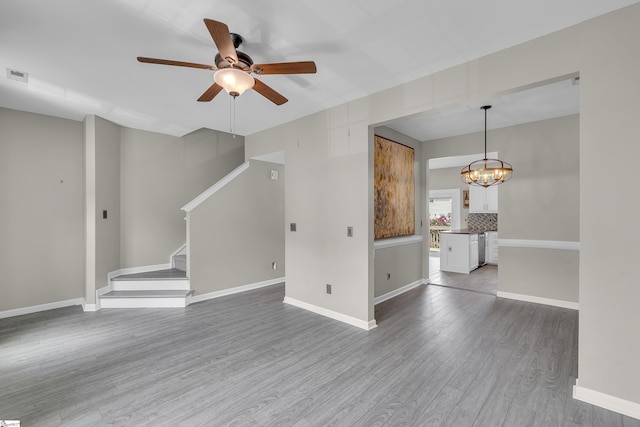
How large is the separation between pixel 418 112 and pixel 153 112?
358 cm

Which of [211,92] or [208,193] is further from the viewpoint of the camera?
[208,193]

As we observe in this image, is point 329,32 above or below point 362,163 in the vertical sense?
above

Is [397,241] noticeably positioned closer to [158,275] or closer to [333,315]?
[333,315]

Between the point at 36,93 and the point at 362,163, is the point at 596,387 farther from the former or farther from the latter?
the point at 36,93

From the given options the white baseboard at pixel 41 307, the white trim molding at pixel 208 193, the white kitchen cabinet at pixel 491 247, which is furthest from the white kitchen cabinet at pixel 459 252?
the white baseboard at pixel 41 307

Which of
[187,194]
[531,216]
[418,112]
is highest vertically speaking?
[418,112]

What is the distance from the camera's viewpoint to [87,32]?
221 cm

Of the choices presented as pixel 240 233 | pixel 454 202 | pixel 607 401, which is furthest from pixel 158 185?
pixel 454 202

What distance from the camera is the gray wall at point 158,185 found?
15.7 feet

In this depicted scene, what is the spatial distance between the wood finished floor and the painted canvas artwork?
1417 mm

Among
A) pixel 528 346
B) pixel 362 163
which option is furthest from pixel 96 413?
pixel 528 346

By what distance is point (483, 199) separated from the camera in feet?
25.5

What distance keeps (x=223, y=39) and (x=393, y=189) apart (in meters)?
3.59

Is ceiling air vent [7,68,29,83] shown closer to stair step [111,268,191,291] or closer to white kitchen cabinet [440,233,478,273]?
stair step [111,268,191,291]
